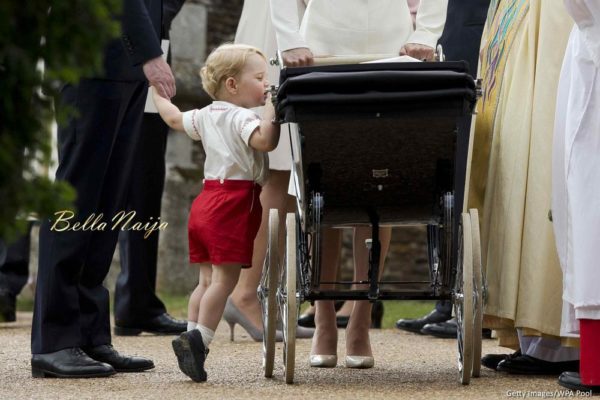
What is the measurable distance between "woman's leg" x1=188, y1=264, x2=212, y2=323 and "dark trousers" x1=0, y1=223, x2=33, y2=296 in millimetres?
2609

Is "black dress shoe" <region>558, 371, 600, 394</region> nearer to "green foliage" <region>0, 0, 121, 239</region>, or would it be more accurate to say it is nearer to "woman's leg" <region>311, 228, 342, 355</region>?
"woman's leg" <region>311, 228, 342, 355</region>

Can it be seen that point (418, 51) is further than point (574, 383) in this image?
Yes

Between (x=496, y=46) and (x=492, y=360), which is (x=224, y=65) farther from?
(x=492, y=360)

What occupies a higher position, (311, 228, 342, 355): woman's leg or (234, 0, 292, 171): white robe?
(234, 0, 292, 171): white robe

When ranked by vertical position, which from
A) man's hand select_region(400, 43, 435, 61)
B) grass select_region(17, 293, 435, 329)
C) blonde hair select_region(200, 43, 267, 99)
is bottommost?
grass select_region(17, 293, 435, 329)

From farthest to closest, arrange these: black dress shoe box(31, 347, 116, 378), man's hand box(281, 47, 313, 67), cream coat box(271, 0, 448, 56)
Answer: cream coat box(271, 0, 448, 56)
man's hand box(281, 47, 313, 67)
black dress shoe box(31, 347, 116, 378)

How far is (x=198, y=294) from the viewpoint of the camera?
5387mm

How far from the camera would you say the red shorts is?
4.88m

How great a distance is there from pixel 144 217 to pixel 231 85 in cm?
220

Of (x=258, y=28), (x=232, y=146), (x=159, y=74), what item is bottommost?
(x=232, y=146)

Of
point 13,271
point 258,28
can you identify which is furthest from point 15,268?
point 258,28

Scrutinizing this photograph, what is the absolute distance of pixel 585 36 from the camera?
4219 millimetres

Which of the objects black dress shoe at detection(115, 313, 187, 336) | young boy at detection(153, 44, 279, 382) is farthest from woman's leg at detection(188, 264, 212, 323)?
black dress shoe at detection(115, 313, 187, 336)

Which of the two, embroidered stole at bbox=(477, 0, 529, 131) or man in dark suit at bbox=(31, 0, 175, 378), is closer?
man in dark suit at bbox=(31, 0, 175, 378)
